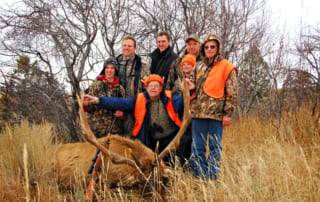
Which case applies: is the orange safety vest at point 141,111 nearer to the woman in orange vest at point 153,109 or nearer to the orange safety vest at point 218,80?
the woman in orange vest at point 153,109

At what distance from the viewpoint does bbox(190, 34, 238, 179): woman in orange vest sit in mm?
4719

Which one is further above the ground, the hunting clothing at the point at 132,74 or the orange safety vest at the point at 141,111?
the hunting clothing at the point at 132,74

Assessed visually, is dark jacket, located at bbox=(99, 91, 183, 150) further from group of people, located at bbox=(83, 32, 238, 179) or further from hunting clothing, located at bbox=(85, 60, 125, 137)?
hunting clothing, located at bbox=(85, 60, 125, 137)

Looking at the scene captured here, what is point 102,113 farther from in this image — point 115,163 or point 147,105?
point 115,163

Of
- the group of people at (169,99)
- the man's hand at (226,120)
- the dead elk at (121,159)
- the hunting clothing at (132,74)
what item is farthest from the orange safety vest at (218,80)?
the hunting clothing at (132,74)

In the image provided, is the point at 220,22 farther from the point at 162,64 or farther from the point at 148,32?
the point at 162,64

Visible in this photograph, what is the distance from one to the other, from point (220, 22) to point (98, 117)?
4.44 meters

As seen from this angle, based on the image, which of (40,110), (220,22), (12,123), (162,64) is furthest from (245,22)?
(12,123)

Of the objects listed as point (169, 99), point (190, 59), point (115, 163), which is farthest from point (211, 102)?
point (115, 163)

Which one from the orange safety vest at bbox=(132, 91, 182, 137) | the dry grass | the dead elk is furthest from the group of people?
the dry grass

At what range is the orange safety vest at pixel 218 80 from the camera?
474 centimetres

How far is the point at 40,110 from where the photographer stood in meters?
8.25

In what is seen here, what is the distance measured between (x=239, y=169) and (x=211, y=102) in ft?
4.23

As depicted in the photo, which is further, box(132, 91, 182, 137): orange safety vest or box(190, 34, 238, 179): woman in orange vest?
box(132, 91, 182, 137): orange safety vest
